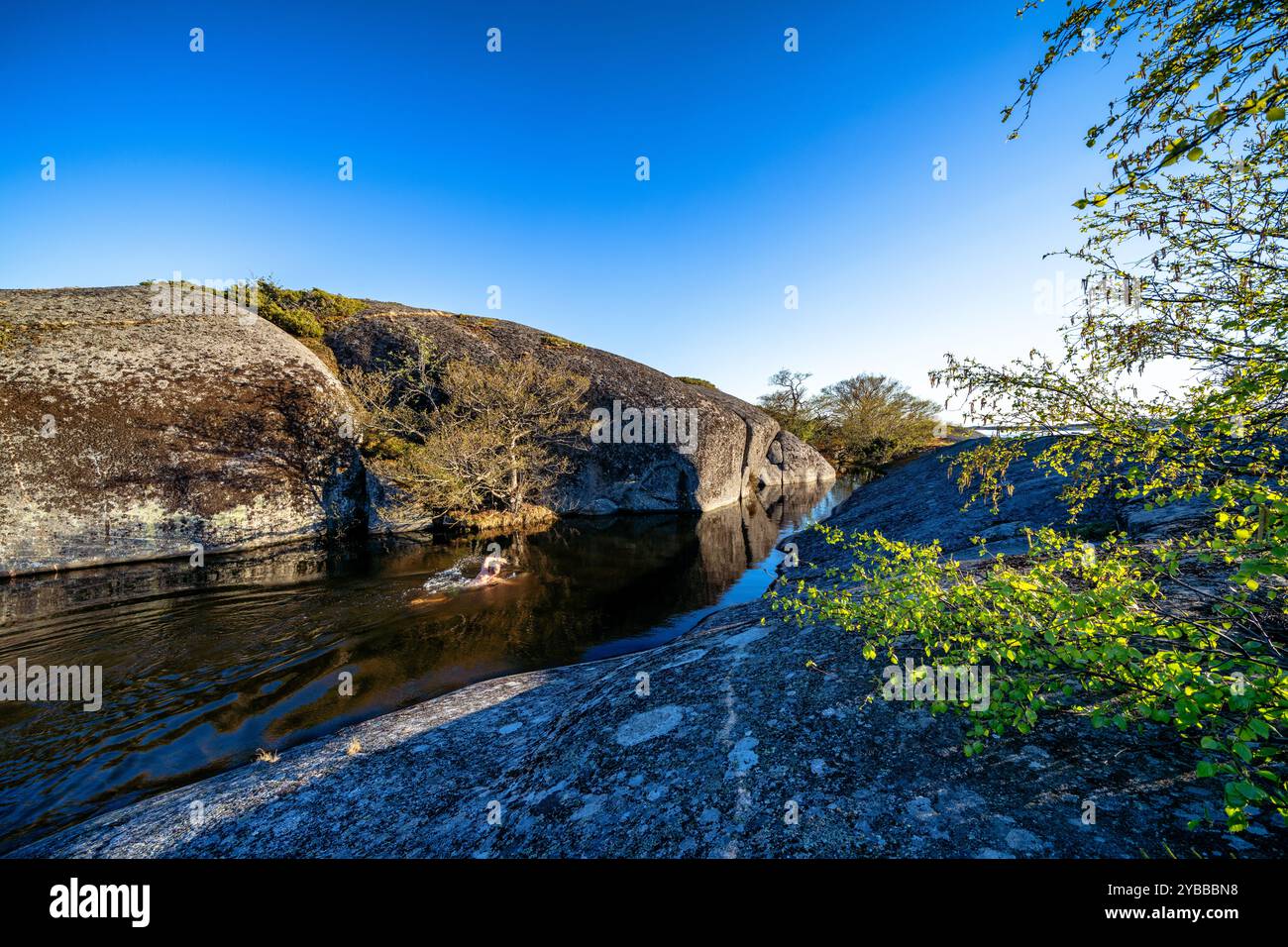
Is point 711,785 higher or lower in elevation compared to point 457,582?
higher

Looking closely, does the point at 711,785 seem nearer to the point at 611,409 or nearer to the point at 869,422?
the point at 611,409

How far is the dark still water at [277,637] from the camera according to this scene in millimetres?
6797

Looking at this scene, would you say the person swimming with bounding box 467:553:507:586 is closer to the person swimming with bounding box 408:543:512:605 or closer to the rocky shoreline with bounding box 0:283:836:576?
the person swimming with bounding box 408:543:512:605

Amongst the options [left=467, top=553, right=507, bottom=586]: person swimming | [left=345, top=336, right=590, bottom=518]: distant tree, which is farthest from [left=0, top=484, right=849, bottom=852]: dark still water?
[left=345, top=336, right=590, bottom=518]: distant tree

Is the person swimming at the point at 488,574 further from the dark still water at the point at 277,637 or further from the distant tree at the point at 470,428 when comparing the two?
the distant tree at the point at 470,428

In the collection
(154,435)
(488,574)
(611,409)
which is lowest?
(488,574)

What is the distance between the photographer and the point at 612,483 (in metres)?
29.7

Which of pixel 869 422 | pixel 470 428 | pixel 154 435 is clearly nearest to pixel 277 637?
pixel 470 428

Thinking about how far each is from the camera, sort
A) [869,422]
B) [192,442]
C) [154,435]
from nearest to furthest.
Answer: [154,435]
[192,442]
[869,422]

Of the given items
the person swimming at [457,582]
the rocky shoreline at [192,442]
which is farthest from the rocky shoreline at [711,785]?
the rocky shoreline at [192,442]

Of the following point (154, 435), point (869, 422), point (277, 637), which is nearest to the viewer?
point (277, 637)

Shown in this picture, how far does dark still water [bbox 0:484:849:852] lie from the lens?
680 cm

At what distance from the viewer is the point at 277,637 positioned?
1080 cm
